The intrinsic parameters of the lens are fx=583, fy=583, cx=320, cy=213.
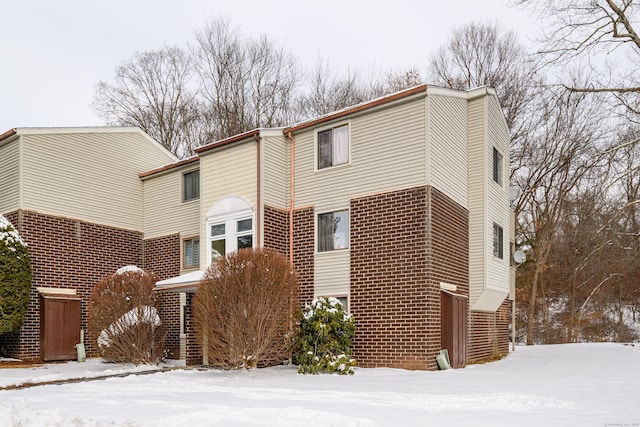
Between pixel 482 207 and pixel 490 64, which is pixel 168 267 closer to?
pixel 482 207

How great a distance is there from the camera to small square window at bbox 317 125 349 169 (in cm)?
1517

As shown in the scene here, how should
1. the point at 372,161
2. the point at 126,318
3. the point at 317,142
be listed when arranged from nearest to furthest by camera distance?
the point at 372,161, the point at 126,318, the point at 317,142

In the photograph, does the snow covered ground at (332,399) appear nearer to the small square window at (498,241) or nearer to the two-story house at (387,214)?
the two-story house at (387,214)

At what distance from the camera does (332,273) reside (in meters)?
14.8

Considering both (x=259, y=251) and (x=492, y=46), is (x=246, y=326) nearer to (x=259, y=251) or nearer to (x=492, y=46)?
(x=259, y=251)

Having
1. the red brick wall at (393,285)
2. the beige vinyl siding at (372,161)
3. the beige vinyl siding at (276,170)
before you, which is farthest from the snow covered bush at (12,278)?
the red brick wall at (393,285)

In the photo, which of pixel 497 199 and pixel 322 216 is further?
pixel 497 199

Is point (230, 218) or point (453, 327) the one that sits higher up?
point (230, 218)

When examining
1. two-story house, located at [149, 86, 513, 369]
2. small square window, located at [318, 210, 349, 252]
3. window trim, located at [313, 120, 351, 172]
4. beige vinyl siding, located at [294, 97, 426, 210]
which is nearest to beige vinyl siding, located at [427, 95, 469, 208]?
two-story house, located at [149, 86, 513, 369]

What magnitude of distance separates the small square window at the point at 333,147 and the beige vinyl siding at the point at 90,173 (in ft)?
26.9

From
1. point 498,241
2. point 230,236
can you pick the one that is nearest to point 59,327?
point 230,236

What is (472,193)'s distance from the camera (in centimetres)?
1598

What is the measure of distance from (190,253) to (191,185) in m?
2.24

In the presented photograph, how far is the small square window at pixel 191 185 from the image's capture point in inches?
746
